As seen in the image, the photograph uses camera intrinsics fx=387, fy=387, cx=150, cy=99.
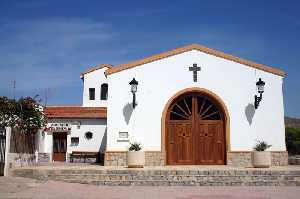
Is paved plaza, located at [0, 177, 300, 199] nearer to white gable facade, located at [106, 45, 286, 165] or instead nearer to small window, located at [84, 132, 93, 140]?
white gable facade, located at [106, 45, 286, 165]

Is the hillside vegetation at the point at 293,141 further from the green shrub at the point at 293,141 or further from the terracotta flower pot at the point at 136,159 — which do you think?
the terracotta flower pot at the point at 136,159

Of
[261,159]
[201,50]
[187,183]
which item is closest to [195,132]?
[261,159]

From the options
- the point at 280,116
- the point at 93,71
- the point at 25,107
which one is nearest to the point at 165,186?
the point at 280,116

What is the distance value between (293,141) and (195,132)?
61.0ft

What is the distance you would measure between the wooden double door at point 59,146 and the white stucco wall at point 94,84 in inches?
303

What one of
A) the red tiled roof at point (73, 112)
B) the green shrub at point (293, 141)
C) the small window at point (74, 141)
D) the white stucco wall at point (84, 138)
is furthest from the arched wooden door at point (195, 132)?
the green shrub at point (293, 141)

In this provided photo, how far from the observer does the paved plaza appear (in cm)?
1073

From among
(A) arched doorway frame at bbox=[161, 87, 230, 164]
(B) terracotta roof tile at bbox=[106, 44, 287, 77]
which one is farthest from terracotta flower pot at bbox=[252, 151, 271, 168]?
(B) terracotta roof tile at bbox=[106, 44, 287, 77]

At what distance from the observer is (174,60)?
18344 mm

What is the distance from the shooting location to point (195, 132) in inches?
714

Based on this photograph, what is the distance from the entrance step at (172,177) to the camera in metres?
13.5

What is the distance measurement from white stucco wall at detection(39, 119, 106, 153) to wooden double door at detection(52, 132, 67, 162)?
406 millimetres

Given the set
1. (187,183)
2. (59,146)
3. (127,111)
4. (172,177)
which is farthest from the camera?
(59,146)

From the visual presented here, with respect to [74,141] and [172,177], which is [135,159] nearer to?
[172,177]
